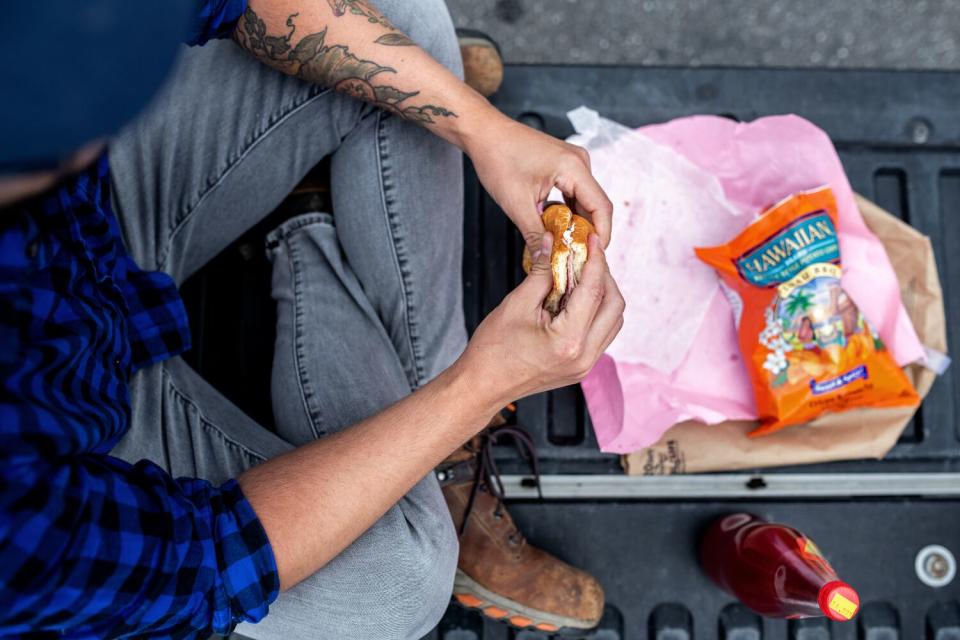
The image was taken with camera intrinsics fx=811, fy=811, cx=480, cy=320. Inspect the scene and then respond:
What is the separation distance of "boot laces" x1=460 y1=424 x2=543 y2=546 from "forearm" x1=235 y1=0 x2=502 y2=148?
0.37 metres

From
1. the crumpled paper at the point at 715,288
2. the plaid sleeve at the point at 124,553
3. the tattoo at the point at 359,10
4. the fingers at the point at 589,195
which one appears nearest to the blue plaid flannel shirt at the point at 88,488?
the plaid sleeve at the point at 124,553

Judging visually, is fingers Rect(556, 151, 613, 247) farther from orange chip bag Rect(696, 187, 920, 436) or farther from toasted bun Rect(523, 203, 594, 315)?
orange chip bag Rect(696, 187, 920, 436)

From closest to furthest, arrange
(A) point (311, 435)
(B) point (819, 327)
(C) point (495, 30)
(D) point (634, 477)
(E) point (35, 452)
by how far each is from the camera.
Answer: (E) point (35, 452) < (A) point (311, 435) < (B) point (819, 327) < (D) point (634, 477) < (C) point (495, 30)

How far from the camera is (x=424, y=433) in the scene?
0.68 metres

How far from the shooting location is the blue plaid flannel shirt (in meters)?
0.50

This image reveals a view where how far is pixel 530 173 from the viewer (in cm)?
77

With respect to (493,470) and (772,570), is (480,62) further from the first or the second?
(772,570)

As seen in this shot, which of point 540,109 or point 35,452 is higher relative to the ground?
point 540,109

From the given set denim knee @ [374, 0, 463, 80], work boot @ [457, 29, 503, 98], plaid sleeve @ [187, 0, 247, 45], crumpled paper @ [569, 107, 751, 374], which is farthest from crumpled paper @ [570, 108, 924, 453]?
plaid sleeve @ [187, 0, 247, 45]

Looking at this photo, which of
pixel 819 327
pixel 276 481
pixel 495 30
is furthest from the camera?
pixel 495 30

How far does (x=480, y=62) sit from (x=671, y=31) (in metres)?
0.44

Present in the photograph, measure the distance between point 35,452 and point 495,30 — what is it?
998 millimetres

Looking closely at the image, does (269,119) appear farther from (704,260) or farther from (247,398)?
(704,260)

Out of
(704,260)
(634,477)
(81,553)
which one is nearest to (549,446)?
(634,477)
